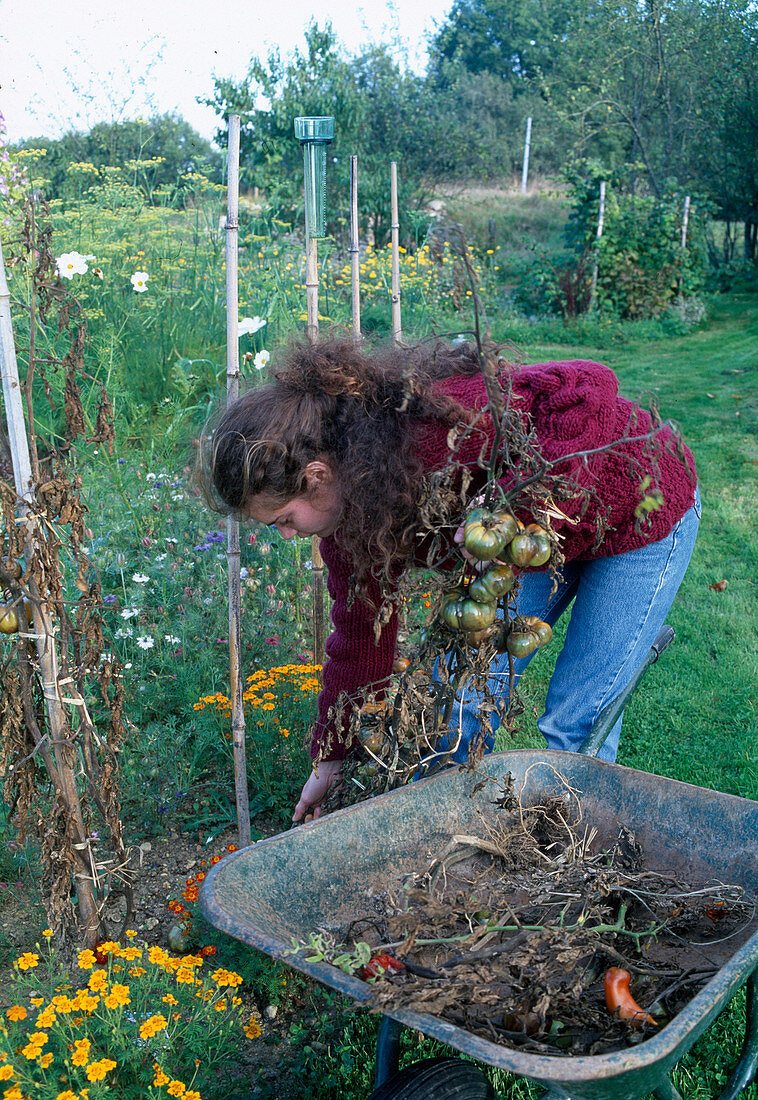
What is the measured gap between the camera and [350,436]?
170 centimetres

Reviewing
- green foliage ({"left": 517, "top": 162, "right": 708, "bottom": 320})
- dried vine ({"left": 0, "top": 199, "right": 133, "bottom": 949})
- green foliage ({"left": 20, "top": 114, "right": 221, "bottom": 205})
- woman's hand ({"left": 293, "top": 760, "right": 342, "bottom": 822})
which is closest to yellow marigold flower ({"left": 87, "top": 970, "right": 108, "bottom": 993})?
dried vine ({"left": 0, "top": 199, "right": 133, "bottom": 949})

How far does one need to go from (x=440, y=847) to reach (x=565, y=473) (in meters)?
0.75

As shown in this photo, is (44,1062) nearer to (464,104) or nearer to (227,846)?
(227,846)

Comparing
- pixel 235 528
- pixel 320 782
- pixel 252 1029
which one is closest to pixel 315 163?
pixel 235 528

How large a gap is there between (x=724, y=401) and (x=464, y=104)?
16.9 meters

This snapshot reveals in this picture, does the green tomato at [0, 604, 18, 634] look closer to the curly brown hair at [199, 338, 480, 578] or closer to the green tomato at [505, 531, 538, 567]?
the curly brown hair at [199, 338, 480, 578]

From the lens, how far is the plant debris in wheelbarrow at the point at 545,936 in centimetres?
121

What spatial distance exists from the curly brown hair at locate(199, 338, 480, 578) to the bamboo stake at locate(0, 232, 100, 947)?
37 cm

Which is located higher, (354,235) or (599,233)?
(599,233)

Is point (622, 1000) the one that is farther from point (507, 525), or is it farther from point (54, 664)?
point (54, 664)

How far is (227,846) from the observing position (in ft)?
7.80

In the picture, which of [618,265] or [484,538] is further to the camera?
[618,265]

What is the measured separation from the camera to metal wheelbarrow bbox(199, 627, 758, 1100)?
1.06 metres

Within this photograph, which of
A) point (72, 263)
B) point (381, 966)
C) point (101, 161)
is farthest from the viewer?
point (101, 161)
